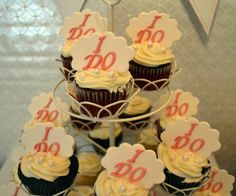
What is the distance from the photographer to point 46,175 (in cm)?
92

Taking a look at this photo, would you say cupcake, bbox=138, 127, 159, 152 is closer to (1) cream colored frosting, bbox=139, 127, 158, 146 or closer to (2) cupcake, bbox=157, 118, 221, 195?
(1) cream colored frosting, bbox=139, 127, 158, 146

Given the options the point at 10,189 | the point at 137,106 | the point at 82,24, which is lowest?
the point at 10,189

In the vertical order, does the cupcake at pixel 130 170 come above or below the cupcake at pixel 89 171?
above

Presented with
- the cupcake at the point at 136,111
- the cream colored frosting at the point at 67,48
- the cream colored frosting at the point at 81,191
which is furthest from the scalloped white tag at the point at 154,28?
the cream colored frosting at the point at 81,191

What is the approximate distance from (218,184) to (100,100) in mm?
634

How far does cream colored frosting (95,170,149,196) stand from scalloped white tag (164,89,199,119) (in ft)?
1.22

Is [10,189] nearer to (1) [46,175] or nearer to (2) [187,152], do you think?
(1) [46,175]

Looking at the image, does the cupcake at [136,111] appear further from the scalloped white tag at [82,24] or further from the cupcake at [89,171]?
the scalloped white tag at [82,24]

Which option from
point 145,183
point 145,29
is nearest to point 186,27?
point 145,29

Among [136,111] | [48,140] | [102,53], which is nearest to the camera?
[102,53]

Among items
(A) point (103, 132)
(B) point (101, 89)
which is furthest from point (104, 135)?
(B) point (101, 89)

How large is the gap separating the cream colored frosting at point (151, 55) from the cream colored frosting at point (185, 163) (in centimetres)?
28

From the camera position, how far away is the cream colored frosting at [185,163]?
95cm

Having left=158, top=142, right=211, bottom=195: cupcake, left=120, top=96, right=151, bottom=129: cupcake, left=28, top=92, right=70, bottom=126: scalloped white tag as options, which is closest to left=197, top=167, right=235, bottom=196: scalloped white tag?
left=158, top=142, right=211, bottom=195: cupcake
